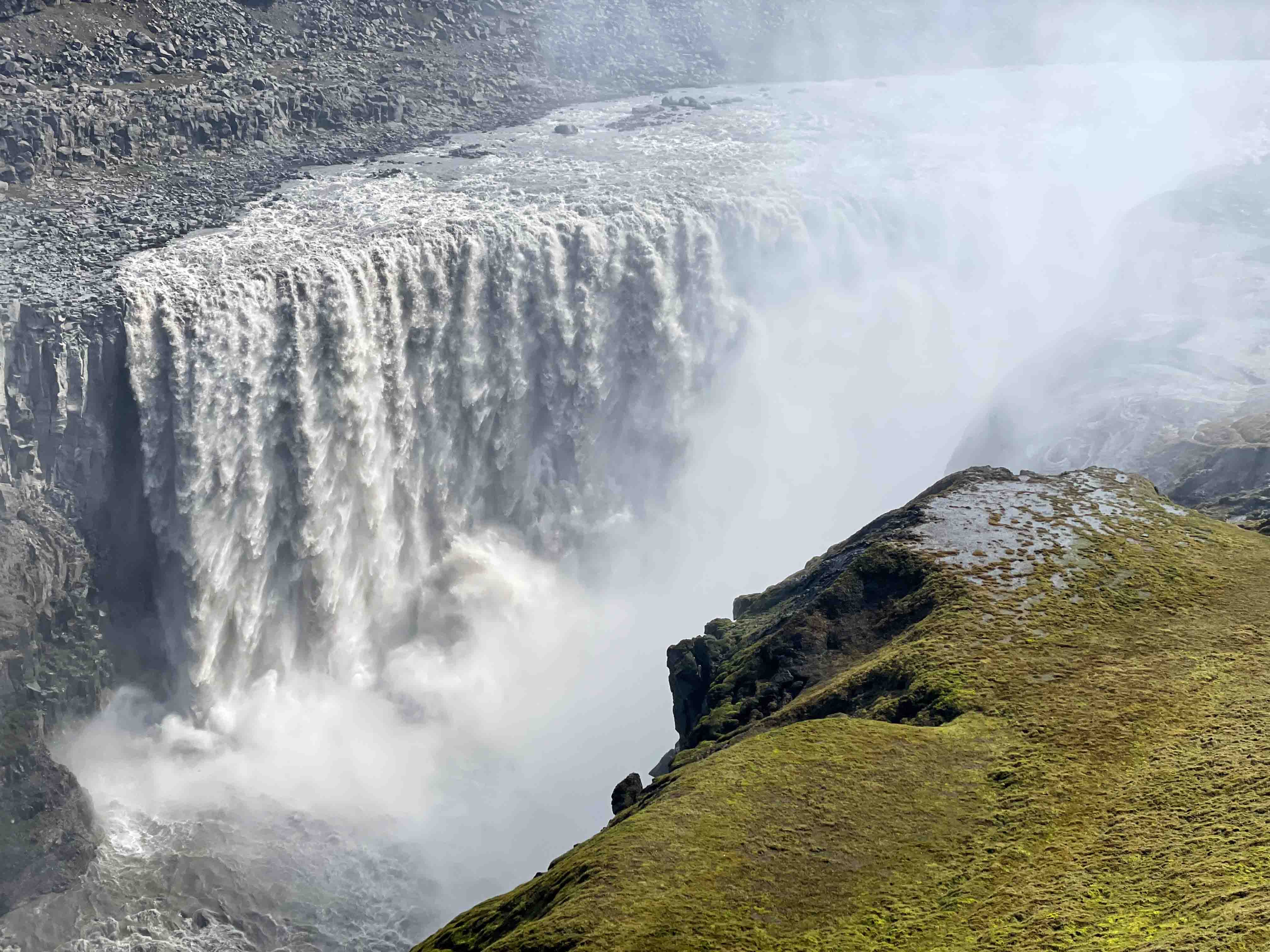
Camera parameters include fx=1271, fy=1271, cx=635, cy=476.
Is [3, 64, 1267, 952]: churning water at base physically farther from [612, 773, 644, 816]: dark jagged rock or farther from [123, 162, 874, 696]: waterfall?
[612, 773, 644, 816]: dark jagged rock

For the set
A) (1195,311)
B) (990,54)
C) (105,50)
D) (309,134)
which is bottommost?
(1195,311)

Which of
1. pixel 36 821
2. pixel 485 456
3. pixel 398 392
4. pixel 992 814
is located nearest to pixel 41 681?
pixel 36 821

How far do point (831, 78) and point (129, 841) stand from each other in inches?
2533

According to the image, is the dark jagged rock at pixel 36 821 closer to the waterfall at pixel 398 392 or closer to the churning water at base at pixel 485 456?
the churning water at base at pixel 485 456

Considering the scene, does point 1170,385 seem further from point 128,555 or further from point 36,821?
point 36,821

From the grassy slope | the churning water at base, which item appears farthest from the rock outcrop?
the grassy slope

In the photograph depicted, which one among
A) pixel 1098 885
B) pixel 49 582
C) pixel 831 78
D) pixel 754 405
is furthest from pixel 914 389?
pixel 1098 885

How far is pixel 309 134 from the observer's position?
205 ft

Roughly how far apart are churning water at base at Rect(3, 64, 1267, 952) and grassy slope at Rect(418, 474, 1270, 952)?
66.7 ft

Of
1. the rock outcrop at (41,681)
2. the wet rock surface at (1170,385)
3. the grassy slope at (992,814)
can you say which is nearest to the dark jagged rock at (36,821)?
the rock outcrop at (41,681)

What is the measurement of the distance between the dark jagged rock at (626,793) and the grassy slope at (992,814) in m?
1.89

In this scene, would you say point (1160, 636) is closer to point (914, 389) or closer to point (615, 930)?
point (615, 930)

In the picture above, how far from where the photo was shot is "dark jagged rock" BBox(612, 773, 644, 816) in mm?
27422

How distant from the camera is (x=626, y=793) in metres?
27.8
